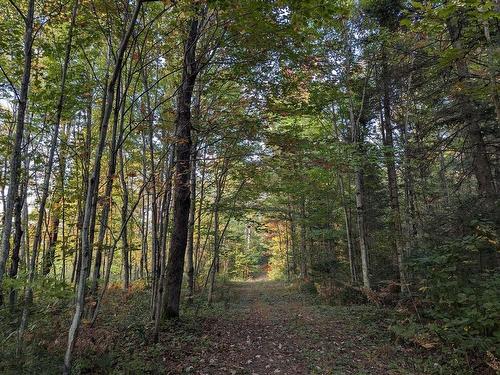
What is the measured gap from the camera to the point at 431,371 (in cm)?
513

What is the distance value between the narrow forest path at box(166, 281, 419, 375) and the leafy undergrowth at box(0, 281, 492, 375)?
0.02 m

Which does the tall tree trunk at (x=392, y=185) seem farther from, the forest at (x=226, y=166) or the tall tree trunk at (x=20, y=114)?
the tall tree trunk at (x=20, y=114)

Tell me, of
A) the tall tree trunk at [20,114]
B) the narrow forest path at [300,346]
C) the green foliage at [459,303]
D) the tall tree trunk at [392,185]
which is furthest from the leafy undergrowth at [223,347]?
the tall tree trunk at [392,185]

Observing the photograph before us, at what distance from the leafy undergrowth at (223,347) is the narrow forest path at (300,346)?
17 millimetres

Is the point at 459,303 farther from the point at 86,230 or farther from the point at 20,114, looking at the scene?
the point at 20,114

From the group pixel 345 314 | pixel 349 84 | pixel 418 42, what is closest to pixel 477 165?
pixel 418 42

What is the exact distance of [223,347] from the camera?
6.48m

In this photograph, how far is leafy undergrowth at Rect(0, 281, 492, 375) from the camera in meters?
5.01

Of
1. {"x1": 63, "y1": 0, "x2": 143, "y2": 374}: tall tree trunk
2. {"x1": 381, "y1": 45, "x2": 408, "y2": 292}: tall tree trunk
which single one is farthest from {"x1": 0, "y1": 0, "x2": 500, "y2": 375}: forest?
{"x1": 381, "y1": 45, "x2": 408, "y2": 292}: tall tree trunk

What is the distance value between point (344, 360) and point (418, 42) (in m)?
9.08

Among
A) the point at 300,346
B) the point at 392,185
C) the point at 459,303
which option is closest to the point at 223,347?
the point at 300,346

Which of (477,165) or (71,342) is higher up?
(477,165)

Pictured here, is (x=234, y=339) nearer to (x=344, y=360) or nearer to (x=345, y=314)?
(x=344, y=360)

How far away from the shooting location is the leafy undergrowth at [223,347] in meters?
5.01
